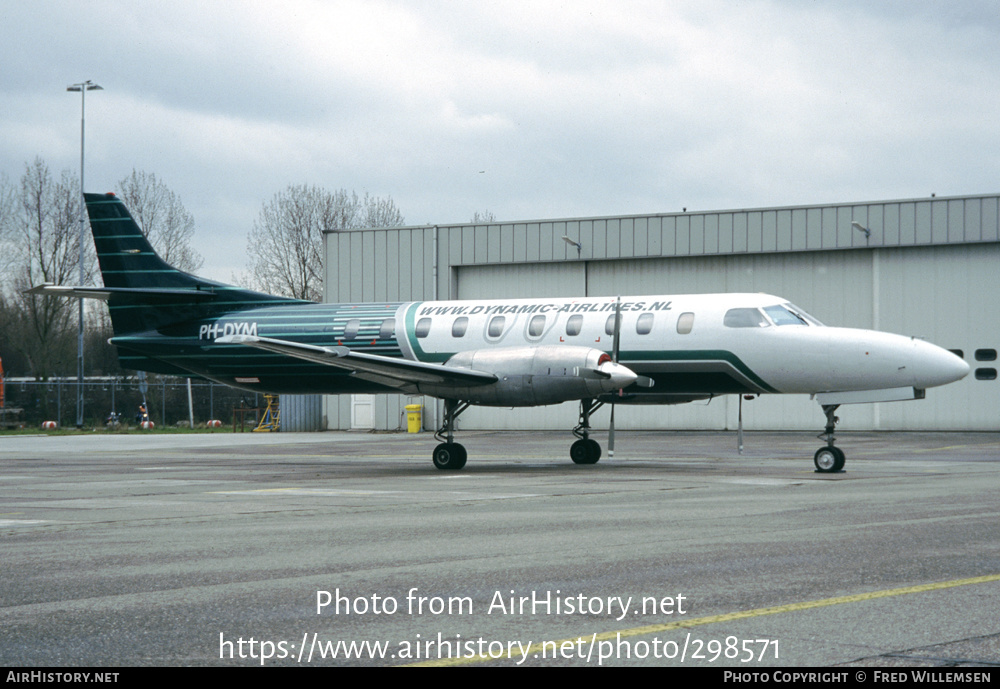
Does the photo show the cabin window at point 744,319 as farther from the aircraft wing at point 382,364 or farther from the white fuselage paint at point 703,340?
the aircraft wing at point 382,364

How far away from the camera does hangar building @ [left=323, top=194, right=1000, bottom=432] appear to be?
118ft

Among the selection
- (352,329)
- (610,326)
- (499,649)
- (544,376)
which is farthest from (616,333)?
(499,649)

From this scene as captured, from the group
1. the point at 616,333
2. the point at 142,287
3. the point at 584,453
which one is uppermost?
the point at 142,287

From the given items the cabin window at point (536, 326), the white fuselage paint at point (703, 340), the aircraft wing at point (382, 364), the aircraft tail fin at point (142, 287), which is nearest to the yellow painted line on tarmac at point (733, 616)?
the white fuselage paint at point (703, 340)

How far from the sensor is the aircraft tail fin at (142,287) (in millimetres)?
25469

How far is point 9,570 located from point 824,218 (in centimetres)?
3379

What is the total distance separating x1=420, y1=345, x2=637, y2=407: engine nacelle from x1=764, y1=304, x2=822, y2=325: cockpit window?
324 cm

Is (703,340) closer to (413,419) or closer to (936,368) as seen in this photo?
(936,368)

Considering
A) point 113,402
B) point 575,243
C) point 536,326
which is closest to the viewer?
point 536,326

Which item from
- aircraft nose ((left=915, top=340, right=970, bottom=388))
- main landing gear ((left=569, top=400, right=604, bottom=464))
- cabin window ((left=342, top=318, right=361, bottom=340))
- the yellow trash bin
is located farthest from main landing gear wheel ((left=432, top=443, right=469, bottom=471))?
the yellow trash bin

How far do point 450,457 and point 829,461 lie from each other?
661 centimetres

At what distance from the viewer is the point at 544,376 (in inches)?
757

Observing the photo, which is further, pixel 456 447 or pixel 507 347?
pixel 507 347

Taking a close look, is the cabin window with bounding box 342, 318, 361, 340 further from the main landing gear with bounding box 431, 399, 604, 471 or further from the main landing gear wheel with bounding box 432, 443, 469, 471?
the main landing gear wheel with bounding box 432, 443, 469, 471
